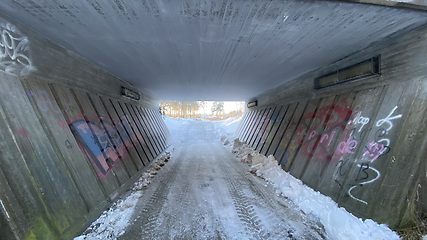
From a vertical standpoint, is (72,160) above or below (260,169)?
above

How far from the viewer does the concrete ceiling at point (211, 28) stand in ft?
10.2

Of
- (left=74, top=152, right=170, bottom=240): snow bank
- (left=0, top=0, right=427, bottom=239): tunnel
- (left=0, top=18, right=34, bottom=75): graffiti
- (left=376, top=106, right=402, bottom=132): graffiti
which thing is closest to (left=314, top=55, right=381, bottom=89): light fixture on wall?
(left=0, top=0, right=427, bottom=239): tunnel

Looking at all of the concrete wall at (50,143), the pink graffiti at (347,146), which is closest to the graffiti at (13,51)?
the concrete wall at (50,143)

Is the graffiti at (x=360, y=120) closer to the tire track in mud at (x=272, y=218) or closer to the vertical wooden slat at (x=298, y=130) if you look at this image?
the vertical wooden slat at (x=298, y=130)

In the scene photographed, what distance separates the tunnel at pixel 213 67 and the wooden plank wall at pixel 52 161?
3 cm

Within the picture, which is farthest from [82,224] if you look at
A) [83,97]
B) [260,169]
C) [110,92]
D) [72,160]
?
[260,169]

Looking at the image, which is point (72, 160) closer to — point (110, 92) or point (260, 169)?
point (110, 92)

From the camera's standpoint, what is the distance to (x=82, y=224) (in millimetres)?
3770

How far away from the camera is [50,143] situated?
3742 mm

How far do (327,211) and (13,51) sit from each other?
7.37m

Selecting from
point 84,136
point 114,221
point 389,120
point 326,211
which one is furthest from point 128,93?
point 389,120

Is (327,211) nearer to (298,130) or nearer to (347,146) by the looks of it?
(347,146)

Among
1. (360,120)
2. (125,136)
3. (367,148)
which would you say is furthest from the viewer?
(125,136)

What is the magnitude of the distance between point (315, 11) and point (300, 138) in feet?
16.4
